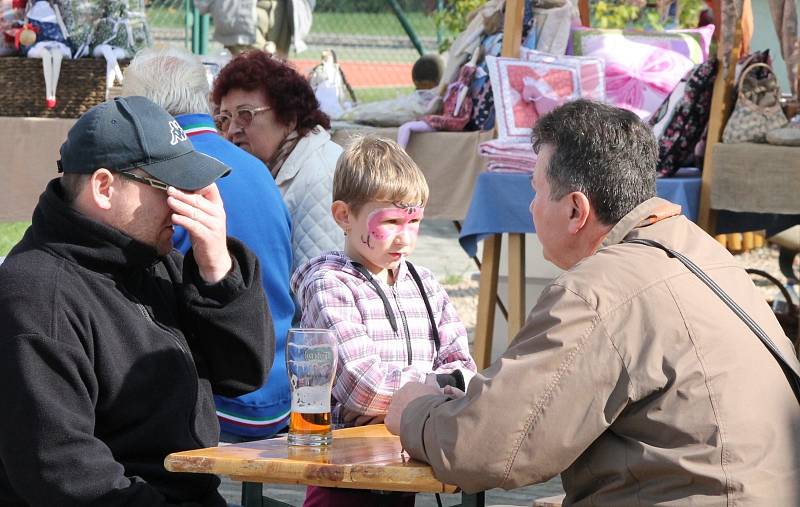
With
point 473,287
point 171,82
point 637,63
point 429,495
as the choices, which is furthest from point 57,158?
point 473,287

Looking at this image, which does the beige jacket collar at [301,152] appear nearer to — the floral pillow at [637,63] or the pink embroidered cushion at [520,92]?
the pink embroidered cushion at [520,92]

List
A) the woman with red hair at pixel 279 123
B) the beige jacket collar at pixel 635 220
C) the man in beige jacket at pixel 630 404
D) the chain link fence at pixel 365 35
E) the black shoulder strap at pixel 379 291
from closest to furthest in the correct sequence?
the man in beige jacket at pixel 630 404
the beige jacket collar at pixel 635 220
the black shoulder strap at pixel 379 291
the woman with red hair at pixel 279 123
the chain link fence at pixel 365 35

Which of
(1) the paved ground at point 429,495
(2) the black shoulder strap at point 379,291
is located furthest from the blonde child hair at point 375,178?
(1) the paved ground at point 429,495

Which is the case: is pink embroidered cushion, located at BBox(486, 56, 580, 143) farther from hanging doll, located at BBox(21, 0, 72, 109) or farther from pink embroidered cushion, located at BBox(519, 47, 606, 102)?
hanging doll, located at BBox(21, 0, 72, 109)

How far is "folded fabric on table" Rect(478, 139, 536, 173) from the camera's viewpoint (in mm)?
5223

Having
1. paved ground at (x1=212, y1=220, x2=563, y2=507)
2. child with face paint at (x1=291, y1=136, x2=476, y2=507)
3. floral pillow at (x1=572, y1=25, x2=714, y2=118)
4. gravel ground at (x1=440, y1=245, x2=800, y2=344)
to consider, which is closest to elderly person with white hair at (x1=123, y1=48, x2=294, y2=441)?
child with face paint at (x1=291, y1=136, x2=476, y2=507)

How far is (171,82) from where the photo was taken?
357cm

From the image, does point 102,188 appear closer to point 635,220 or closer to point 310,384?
point 310,384

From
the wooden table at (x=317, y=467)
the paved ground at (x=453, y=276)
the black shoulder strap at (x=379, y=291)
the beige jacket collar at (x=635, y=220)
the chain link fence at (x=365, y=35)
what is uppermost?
the beige jacket collar at (x=635, y=220)

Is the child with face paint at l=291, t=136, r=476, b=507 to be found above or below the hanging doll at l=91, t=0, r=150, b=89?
below

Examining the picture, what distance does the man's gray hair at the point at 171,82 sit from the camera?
355 centimetres

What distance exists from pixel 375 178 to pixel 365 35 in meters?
13.7

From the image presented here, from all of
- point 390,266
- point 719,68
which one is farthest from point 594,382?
point 719,68

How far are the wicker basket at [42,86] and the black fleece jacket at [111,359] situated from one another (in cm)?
324
